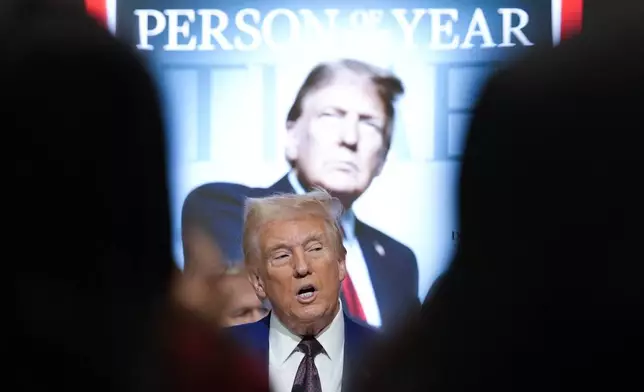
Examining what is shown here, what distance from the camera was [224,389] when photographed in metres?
1.86

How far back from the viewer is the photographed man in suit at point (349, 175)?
1863 mm

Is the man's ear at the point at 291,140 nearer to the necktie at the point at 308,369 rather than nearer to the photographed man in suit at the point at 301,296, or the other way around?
the photographed man in suit at the point at 301,296

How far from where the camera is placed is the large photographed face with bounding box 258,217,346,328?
1797mm

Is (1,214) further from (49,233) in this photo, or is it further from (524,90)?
(524,90)

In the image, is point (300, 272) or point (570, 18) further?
point (570, 18)

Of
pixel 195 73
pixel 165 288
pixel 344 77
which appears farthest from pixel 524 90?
pixel 165 288

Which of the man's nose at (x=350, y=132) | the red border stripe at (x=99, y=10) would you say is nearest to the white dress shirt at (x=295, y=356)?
the man's nose at (x=350, y=132)

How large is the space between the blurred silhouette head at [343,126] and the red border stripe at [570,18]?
41 cm

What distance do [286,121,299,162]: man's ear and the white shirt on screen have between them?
8cm

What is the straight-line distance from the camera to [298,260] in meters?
1.79

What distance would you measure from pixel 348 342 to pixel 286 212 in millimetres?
325

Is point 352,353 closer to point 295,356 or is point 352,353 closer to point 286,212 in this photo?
point 295,356

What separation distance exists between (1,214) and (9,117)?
0.23 metres

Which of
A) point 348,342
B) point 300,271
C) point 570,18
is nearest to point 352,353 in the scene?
point 348,342
